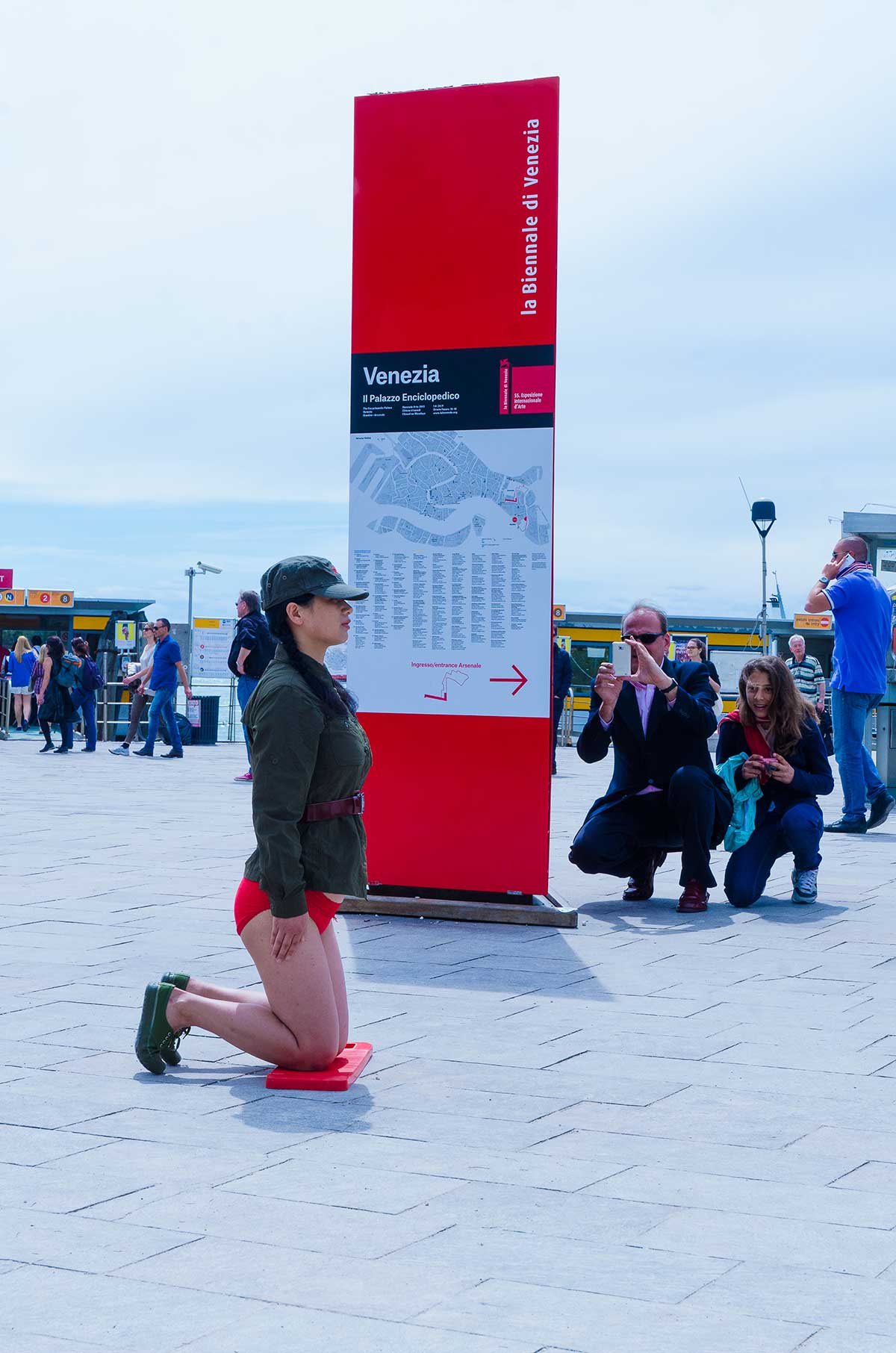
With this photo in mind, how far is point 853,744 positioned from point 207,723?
17.1 m

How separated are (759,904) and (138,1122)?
15.0 ft

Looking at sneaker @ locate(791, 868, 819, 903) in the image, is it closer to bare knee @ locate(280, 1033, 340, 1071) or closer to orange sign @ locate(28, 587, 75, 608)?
bare knee @ locate(280, 1033, 340, 1071)

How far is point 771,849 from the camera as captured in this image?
25.5 feet

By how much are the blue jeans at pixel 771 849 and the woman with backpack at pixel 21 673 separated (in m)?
19.0

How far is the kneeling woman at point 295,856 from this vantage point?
4.14m

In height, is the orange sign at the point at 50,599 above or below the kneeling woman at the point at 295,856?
above

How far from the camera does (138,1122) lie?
3822 millimetres

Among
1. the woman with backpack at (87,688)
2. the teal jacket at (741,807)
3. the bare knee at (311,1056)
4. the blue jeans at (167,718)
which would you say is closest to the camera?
the bare knee at (311,1056)

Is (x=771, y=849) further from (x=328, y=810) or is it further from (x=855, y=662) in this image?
(x=328, y=810)

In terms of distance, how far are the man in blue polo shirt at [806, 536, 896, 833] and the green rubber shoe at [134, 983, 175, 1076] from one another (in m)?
7.16

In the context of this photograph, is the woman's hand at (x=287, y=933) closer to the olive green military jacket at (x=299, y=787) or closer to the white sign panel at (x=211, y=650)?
the olive green military jacket at (x=299, y=787)

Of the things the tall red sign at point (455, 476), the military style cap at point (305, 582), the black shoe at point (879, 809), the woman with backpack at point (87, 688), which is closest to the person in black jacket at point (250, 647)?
the black shoe at point (879, 809)

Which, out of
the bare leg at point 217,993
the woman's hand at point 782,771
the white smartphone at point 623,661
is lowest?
the bare leg at point 217,993

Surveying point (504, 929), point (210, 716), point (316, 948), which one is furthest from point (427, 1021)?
point (210, 716)
